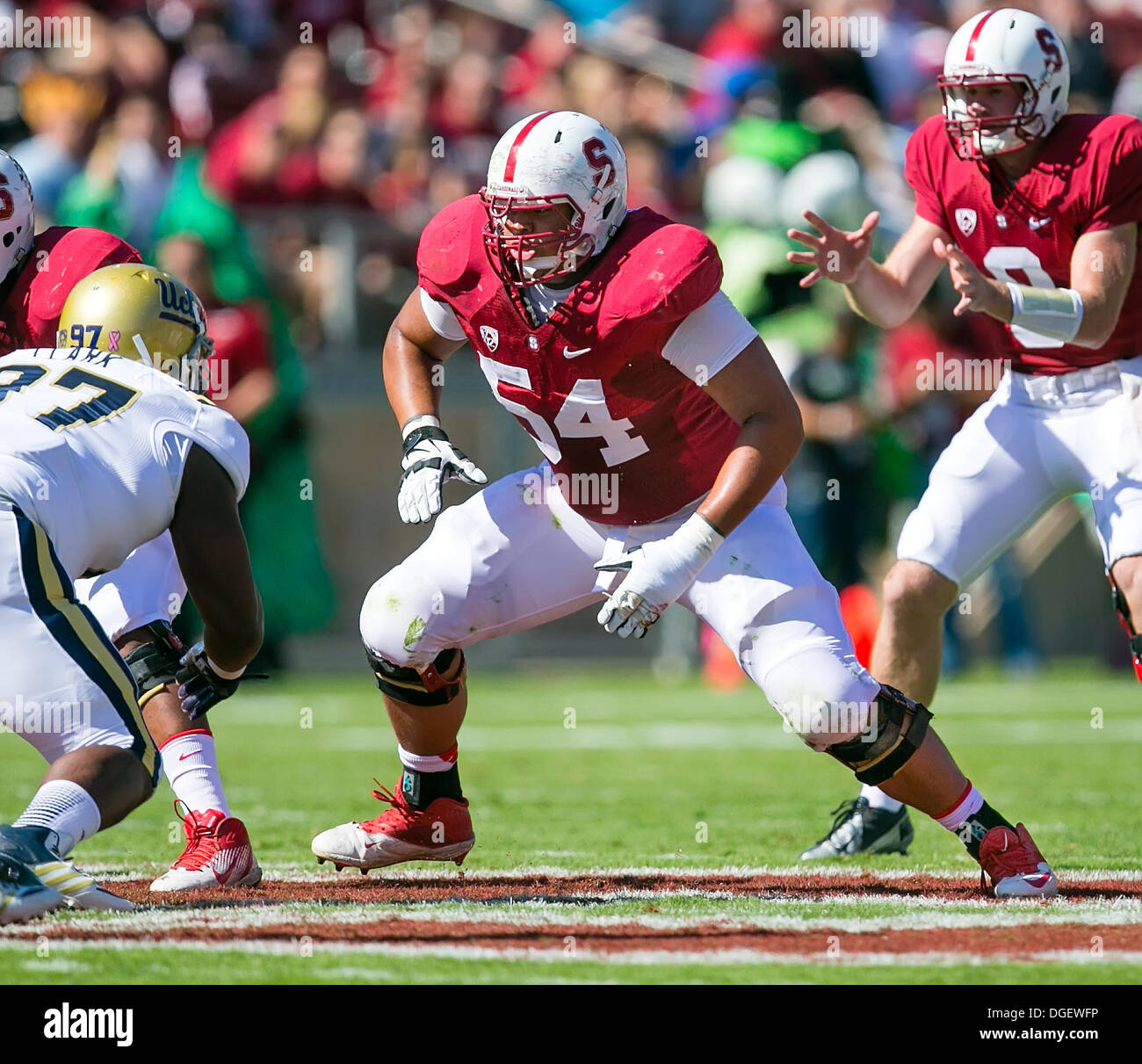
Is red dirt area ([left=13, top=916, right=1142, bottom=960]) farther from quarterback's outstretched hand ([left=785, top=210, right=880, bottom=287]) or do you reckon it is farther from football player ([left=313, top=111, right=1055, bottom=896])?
quarterback's outstretched hand ([left=785, top=210, right=880, bottom=287])

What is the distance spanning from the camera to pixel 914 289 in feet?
16.9

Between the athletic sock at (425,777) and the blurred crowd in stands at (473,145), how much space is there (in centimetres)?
483

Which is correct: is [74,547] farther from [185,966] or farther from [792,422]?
[792,422]

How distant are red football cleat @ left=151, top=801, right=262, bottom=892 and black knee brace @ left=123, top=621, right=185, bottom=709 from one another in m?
0.30

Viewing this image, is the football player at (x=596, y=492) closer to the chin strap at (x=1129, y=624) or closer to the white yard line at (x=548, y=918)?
the white yard line at (x=548, y=918)

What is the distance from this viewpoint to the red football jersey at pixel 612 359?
13.3 ft

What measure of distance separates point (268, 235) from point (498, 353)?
6977 mm

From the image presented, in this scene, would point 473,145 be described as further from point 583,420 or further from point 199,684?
point 199,684

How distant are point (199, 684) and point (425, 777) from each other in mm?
706

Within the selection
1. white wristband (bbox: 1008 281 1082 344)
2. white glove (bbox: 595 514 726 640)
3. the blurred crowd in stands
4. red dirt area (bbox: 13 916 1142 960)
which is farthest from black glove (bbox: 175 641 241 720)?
the blurred crowd in stands

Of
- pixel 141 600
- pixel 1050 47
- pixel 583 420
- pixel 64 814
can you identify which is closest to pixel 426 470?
pixel 583 420

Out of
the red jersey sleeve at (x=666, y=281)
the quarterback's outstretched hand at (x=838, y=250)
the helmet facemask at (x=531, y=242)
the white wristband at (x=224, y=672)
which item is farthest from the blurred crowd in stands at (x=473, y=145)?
the red jersey sleeve at (x=666, y=281)
